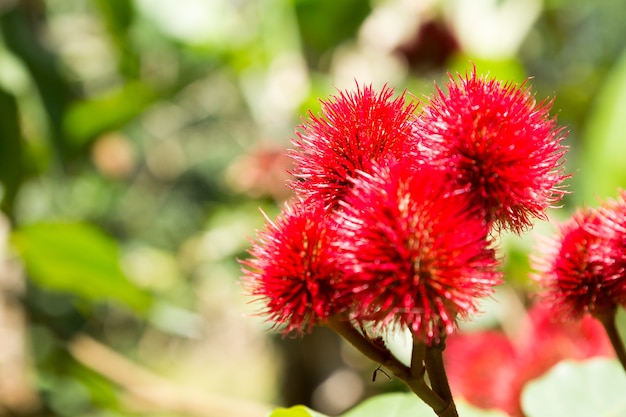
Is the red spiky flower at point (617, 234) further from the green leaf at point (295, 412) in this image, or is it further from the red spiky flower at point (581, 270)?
the green leaf at point (295, 412)

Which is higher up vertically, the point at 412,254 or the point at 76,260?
the point at 412,254

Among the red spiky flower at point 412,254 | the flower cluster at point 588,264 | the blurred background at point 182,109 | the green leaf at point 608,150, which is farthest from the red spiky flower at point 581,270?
the green leaf at point 608,150

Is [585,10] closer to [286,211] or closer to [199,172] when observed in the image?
[199,172]

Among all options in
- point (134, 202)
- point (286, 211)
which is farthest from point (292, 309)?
point (134, 202)

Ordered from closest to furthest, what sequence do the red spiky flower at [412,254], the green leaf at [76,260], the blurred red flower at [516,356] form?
the red spiky flower at [412,254], the blurred red flower at [516,356], the green leaf at [76,260]

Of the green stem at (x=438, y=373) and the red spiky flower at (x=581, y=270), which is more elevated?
the red spiky flower at (x=581, y=270)

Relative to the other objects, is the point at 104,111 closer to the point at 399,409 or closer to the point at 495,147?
the point at 399,409

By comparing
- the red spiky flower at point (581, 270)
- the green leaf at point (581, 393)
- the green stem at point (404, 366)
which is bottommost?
the green leaf at point (581, 393)

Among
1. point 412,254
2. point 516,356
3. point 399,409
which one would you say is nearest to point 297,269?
point 412,254
